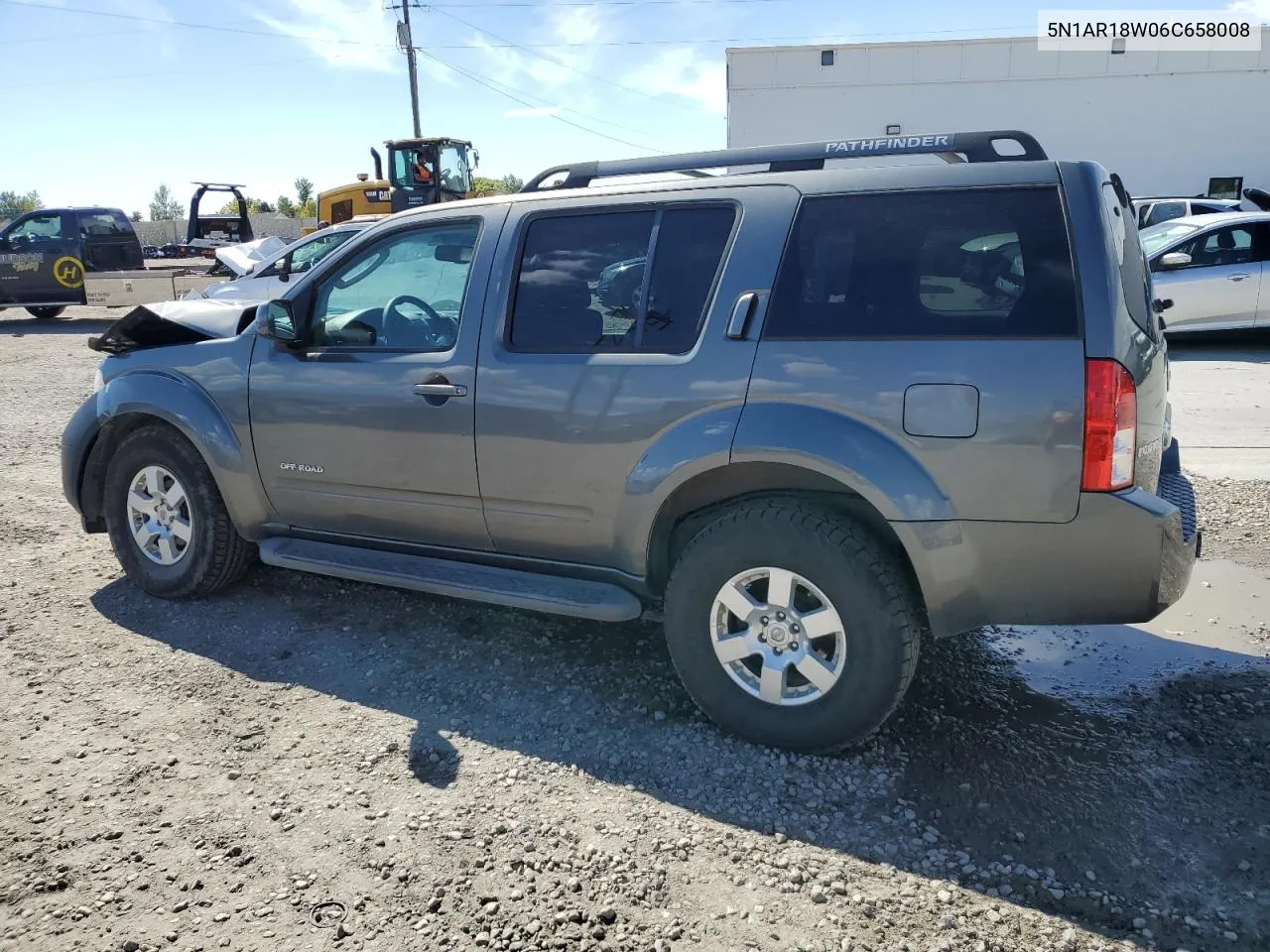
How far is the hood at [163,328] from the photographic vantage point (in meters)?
4.58

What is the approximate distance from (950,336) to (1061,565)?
2.53 feet

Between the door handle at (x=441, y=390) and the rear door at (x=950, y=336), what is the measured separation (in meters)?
1.19

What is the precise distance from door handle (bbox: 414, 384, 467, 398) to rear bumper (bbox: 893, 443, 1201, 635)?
1724mm

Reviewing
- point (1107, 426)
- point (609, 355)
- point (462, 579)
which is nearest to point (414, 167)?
point (462, 579)

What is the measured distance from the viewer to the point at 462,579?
3793 mm

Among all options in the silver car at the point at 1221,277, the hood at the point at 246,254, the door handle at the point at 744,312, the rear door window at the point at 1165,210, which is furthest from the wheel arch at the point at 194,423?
the rear door window at the point at 1165,210

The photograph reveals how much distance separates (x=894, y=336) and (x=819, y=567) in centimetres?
77

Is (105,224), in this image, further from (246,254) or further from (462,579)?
(462,579)

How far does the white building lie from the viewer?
26969 mm

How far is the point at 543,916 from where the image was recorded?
97.9 inches

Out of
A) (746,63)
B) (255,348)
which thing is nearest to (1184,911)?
(255,348)

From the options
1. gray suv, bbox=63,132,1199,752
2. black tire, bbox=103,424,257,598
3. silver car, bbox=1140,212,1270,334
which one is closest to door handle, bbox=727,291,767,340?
gray suv, bbox=63,132,1199,752

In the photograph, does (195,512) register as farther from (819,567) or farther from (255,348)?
(819,567)

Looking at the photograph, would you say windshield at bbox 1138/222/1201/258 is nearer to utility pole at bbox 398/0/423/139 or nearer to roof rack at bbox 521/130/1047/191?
roof rack at bbox 521/130/1047/191
